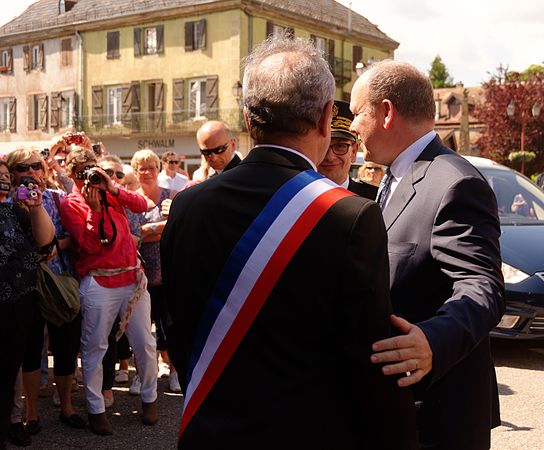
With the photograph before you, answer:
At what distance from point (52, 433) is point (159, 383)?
4.65 feet

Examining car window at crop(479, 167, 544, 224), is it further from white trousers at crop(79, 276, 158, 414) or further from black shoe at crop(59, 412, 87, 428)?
black shoe at crop(59, 412, 87, 428)

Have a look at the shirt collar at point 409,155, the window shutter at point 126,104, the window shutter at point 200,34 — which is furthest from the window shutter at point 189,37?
the shirt collar at point 409,155

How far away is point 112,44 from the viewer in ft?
130

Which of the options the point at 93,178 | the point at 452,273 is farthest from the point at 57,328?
the point at 452,273

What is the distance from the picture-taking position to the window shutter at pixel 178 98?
37.8m

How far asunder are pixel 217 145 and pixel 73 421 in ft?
7.43

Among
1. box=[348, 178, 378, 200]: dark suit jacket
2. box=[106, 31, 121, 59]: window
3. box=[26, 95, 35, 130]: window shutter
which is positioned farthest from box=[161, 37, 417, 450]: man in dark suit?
box=[26, 95, 35, 130]: window shutter

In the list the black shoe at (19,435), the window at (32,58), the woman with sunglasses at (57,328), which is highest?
the window at (32,58)

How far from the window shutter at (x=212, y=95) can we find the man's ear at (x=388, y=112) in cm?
3422

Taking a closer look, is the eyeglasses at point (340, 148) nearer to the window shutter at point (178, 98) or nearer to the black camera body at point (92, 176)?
the black camera body at point (92, 176)

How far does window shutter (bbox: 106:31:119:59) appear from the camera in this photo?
39375 millimetres

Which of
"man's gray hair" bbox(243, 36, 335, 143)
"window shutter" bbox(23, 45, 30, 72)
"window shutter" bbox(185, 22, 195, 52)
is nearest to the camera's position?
"man's gray hair" bbox(243, 36, 335, 143)

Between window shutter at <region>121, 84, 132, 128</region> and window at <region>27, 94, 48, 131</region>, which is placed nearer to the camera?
window shutter at <region>121, 84, 132, 128</region>

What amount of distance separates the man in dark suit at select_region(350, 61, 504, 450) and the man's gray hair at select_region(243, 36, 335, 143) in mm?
593
